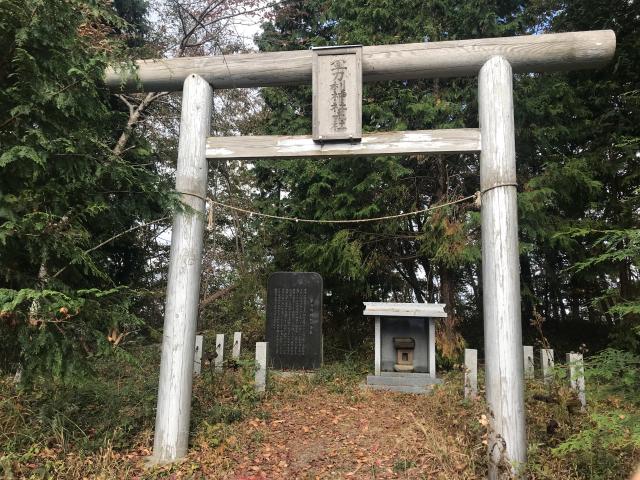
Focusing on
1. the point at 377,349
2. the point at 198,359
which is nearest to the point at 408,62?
the point at 377,349

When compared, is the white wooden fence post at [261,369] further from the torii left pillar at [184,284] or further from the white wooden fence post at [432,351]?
the white wooden fence post at [432,351]

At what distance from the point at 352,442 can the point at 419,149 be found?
3008 mm

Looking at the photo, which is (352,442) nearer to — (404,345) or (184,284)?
(184,284)

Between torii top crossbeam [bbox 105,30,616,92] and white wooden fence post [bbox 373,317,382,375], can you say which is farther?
white wooden fence post [bbox 373,317,382,375]

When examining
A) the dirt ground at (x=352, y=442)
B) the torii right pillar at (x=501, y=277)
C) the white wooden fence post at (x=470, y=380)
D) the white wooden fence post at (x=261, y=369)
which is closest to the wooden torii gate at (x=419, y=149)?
the torii right pillar at (x=501, y=277)

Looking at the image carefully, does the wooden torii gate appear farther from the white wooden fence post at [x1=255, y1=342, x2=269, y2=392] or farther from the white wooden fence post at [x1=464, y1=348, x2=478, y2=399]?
the white wooden fence post at [x1=255, y1=342, x2=269, y2=392]

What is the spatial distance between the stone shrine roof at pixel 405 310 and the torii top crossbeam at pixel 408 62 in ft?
12.6

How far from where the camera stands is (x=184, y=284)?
409 centimetres

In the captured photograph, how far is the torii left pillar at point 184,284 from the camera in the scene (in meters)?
3.92

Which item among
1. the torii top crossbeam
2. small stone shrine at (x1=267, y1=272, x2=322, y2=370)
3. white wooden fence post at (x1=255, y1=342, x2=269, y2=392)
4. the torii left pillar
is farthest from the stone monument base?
the torii top crossbeam

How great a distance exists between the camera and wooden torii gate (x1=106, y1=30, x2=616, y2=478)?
12.1 ft

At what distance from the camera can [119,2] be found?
9328 millimetres

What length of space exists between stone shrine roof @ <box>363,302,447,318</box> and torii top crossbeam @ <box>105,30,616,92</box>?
385 centimetres

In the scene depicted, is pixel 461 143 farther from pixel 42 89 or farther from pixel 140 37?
pixel 140 37
